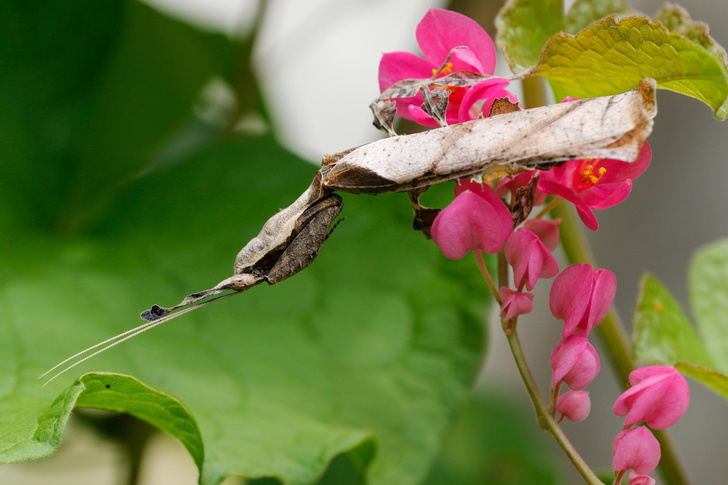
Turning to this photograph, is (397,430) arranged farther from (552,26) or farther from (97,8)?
(97,8)

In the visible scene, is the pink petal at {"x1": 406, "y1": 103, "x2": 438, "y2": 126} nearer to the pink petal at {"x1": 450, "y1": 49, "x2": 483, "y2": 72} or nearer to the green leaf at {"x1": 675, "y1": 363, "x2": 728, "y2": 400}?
the pink petal at {"x1": 450, "y1": 49, "x2": 483, "y2": 72}

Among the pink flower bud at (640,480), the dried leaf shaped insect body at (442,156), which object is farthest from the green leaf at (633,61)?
the pink flower bud at (640,480)

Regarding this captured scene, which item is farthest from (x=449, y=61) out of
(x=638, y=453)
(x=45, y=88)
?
(x=45, y=88)

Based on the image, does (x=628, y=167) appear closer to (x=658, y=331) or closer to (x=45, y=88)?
(x=658, y=331)

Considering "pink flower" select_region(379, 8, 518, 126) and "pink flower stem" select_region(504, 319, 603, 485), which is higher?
"pink flower" select_region(379, 8, 518, 126)

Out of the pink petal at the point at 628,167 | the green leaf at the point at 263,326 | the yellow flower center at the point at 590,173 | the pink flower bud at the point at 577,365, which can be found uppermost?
the pink petal at the point at 628,167

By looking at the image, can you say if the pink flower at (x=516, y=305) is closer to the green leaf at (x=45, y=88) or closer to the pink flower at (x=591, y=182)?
the pink flower at (x=591, y=182)

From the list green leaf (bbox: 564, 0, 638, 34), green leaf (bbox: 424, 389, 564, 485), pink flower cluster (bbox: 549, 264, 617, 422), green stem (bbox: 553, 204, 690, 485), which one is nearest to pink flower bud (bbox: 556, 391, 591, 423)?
pink flower cluster (bbox: 549, 264, 617, 422)
